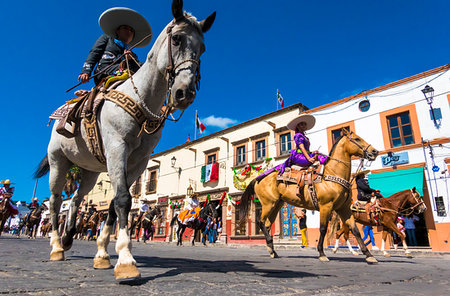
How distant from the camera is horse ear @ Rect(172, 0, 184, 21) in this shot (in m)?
2.74

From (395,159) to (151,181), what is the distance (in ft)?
73.7

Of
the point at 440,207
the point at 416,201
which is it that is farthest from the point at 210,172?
the point at 416,201

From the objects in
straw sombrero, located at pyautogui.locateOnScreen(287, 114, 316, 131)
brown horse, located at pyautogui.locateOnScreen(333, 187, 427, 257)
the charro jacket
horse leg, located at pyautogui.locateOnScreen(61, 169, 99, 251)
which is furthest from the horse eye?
brown horse, located at pyautogui.locateOnScreen(333, 187, 427, 257)

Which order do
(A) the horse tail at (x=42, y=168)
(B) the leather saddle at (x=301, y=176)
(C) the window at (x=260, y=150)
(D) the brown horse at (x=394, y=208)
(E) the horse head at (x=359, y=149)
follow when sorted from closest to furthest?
(A) the horse tail at (x=42, y=168) → (B) the leather saddle at (x=301, y=176) → (E) the horse head at (x=359, y=149) → (D) the brown horse at (x=394, y=208) → (C) the window at (x=260, y=150)

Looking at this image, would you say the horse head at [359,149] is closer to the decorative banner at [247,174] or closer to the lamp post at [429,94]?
the lamp post at [429,94]

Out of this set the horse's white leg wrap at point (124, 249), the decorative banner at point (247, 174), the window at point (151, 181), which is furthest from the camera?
the window at point (151, 181)

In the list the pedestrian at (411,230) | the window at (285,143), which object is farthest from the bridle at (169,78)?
the window at (285,143)

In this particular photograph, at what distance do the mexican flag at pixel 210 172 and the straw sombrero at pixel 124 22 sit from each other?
19.4 metres

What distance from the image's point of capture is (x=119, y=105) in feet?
9.29

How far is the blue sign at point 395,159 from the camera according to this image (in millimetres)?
14570

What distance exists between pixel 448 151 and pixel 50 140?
52.8 feet

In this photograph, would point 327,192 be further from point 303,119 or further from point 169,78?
point 169,78

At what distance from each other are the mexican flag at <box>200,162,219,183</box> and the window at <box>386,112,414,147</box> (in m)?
12.5

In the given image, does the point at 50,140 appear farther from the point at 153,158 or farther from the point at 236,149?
the point at 153,158
